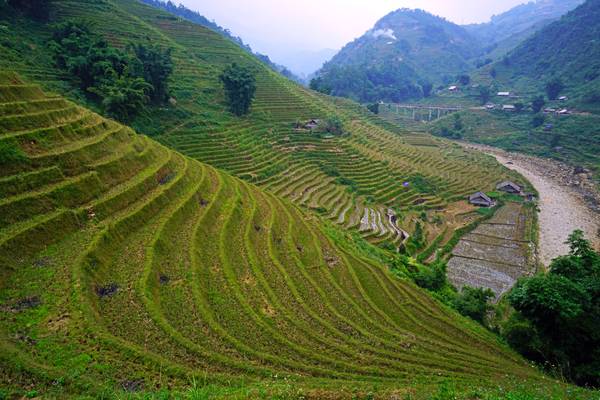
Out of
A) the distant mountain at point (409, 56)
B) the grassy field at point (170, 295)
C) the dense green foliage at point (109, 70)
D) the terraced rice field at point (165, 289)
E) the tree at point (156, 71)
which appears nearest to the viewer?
the grassy field at point (170, 295)

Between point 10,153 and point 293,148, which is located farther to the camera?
point 293,148

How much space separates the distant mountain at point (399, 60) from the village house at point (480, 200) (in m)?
40.1

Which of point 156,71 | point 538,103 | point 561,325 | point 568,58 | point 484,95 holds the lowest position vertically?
point 561,325

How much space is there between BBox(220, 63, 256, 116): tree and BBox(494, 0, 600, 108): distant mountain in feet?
191

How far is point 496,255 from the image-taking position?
25.9 m

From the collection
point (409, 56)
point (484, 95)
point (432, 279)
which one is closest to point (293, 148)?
point (432, 279)

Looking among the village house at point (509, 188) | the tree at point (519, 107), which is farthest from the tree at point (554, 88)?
the village house at point (509, 188)

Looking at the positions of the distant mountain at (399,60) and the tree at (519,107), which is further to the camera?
the distant mountain at (399,60)

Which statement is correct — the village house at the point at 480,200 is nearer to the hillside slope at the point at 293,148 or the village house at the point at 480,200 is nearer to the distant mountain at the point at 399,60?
the hillside slope at the point at 293,148

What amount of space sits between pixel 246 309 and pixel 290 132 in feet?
94.1

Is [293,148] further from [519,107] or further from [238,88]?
[519,107]

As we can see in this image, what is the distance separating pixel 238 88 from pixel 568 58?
7876 centimetres

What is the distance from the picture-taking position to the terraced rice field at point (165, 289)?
7875 millimetres

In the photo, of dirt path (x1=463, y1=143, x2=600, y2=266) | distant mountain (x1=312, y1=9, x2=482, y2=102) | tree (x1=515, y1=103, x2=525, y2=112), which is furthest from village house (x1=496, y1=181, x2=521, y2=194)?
distant mountain (x1=312, y1=9, x2=482, y2=102)
